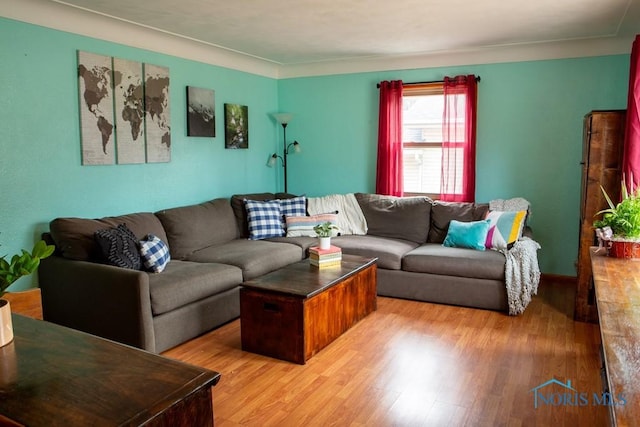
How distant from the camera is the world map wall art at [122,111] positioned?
388 cm

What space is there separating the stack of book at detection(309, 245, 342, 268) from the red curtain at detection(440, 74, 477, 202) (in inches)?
74.4

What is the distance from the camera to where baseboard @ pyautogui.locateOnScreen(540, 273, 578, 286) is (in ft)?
16.1

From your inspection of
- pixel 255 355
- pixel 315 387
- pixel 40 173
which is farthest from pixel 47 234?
pixel 315 387

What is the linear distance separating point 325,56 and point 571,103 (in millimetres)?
2470

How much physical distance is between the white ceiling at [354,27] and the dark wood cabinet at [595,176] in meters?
0.80

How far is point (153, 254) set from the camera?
12.0 feet

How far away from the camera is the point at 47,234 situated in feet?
11.8

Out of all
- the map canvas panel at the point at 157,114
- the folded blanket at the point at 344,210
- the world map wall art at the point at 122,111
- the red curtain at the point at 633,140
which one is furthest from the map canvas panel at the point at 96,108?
the red curtain at the point at 633,140

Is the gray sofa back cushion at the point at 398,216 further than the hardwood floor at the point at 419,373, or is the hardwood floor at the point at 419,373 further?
the gray sofa back cushion at the point at 398,216

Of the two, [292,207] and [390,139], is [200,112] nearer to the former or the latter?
[292,207]

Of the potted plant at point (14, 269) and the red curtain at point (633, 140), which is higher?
the red curtain at point (633, 140)

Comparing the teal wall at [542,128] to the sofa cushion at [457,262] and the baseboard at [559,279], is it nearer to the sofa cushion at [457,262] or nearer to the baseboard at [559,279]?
the baseboard at [559,279]

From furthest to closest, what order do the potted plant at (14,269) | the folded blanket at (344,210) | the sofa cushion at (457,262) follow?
the folded blanket at (344,210)
the sofa cushion at (457,262)
the potted plant at (14,269)

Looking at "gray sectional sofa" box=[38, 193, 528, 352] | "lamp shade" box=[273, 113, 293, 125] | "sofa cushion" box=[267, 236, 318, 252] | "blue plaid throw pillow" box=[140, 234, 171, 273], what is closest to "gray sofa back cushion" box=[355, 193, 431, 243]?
"gray sectional sofa" box=[38, 193, 528, 352]
